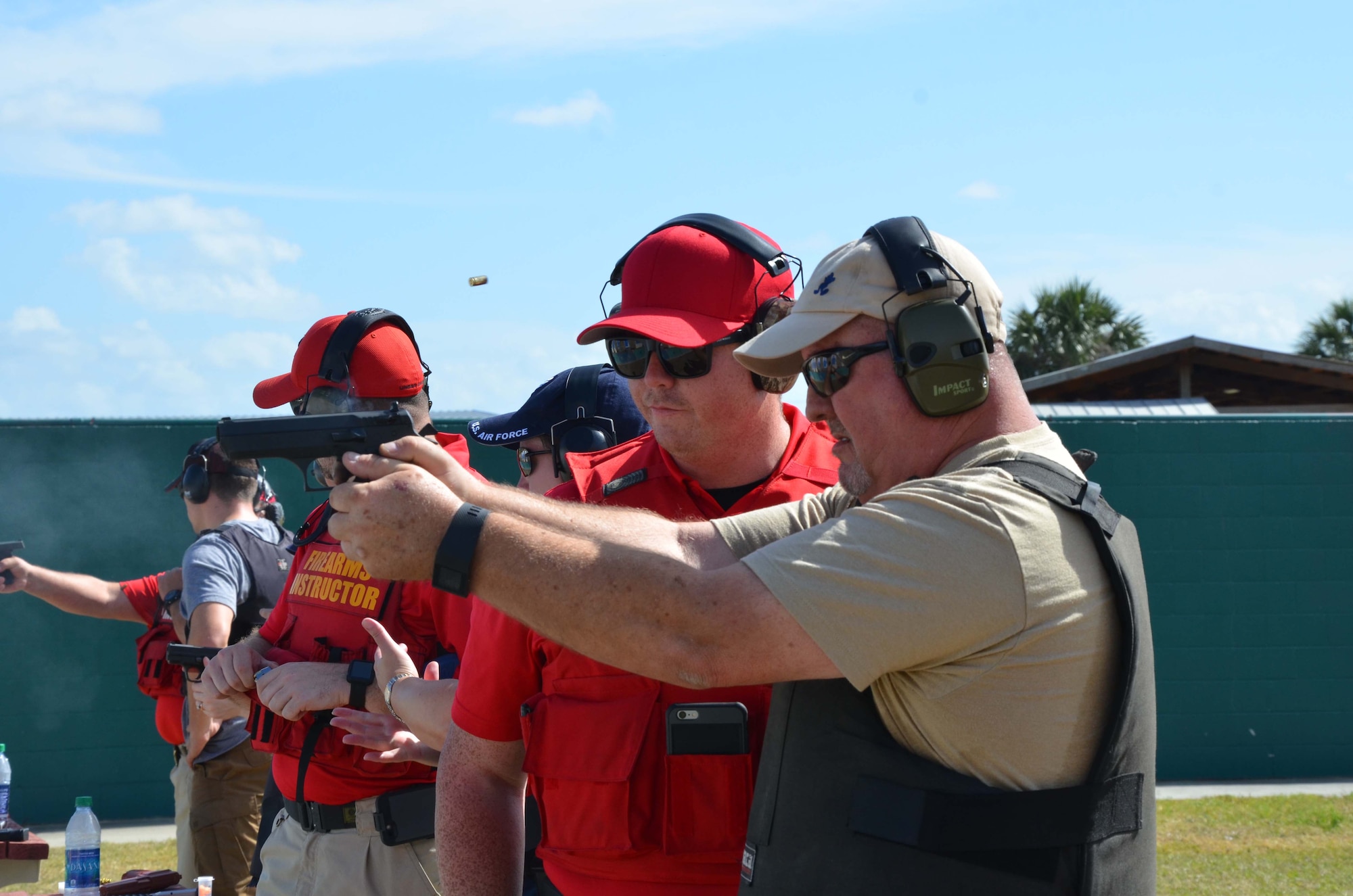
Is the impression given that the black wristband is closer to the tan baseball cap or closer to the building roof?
the tan baseball cap

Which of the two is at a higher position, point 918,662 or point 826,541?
point 826,541

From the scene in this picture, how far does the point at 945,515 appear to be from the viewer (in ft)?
5.37

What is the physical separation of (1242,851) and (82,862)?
648cm

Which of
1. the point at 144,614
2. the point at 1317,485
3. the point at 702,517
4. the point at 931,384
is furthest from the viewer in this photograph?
the point at 1317,485

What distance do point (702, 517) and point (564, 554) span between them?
2.82ft

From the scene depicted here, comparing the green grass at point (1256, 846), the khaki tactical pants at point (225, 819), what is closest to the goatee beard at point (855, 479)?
the khaki tactical pants at point (225, 819)

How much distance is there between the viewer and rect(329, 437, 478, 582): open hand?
175 centimetres

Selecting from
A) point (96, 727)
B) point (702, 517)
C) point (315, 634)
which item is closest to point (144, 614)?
point (96, 727)

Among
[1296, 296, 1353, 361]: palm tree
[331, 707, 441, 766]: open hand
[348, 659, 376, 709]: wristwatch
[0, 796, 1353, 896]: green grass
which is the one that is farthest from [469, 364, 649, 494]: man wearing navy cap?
[1296, 296, 1353, 361]: palm tree

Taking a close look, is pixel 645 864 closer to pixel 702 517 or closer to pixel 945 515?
pixel 702 517

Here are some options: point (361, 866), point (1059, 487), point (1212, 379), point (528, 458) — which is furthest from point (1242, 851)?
point (1212, 379)

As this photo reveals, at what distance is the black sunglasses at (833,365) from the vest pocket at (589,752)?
2.24ft

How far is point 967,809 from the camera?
168 centimetres

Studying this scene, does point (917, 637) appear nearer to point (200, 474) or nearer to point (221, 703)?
point (221, 703)
